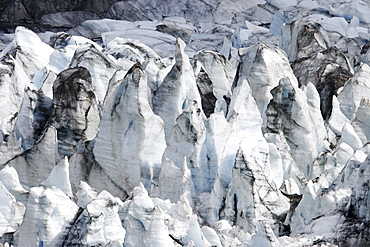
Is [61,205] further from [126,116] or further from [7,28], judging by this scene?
[7,28]

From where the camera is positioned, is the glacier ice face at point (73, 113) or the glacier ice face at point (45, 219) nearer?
the glacier ice face at point (45, 219)

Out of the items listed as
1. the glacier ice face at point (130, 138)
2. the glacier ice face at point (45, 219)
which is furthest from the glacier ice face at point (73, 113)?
the glacier ice face at point (45, 219)

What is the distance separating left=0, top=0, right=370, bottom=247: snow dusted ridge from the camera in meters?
19.2

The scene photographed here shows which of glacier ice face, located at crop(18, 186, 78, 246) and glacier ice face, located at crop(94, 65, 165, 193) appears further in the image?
glacier ice face, located at crop(94, 65, 165, 193)

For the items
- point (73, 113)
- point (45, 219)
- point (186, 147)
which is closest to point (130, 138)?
point (186, 147)

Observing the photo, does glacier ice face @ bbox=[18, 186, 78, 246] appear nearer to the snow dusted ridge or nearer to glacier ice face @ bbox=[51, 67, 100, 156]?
the snow dusted ridge

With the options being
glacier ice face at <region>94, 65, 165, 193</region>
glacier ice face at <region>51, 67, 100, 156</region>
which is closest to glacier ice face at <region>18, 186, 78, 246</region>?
glacier ice face at <region>94, 65, 165, 193</region>

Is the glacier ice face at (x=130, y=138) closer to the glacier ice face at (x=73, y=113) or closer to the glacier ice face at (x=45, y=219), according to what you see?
the glacier ice face at (x=73, y=113)

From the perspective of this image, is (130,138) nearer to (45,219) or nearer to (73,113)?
(73,113)

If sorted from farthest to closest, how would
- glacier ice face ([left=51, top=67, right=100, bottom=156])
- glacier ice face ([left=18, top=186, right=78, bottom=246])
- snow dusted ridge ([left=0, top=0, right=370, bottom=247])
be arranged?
glacier ice face ([left=51, top=67, right=100, bottom=156])
glacier ice face ([left=18, top=186, right=78, bottom=246])
snow dusted ridge ([left=0, top=0, right=370, bottom=247])

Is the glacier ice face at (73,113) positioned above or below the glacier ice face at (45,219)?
below

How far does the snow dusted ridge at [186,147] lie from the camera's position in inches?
756

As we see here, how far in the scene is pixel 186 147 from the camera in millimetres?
24672

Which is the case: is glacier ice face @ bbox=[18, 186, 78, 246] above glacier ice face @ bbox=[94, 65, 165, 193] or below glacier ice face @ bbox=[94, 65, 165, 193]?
above
